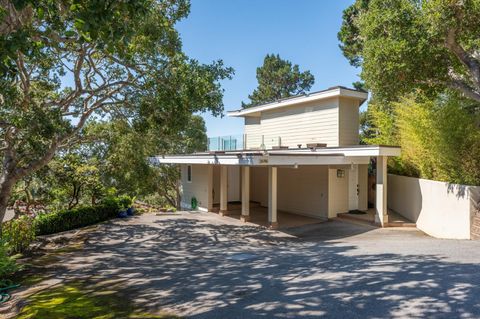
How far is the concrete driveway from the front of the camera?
5098mm

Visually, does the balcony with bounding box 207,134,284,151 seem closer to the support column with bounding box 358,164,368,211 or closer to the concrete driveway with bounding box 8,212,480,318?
the support column with bounding box 358,164,368,211

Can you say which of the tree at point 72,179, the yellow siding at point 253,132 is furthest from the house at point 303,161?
the tree at point 72,179

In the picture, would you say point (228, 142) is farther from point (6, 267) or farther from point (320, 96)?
point (6, 267)

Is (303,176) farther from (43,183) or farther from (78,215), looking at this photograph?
(43,183)

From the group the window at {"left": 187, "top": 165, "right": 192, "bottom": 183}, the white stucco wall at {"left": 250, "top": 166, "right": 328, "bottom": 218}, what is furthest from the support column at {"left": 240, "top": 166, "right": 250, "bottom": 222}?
the window at {"left": 187, "top": 165, "right": 192, "bottom": 183}

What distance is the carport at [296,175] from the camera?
12711 millimetres

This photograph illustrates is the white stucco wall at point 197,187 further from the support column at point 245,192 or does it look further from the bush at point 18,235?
the bush at point 18,235

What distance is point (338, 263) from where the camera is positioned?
7707 mm

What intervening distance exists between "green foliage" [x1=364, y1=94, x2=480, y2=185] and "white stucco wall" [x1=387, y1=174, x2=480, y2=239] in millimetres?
438

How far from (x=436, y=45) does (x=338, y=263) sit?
7140mm

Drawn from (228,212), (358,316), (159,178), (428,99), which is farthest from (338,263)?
(159,178)

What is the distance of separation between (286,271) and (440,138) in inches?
283

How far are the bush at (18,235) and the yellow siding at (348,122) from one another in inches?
509

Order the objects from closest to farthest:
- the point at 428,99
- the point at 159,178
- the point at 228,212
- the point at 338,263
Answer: the point at 338,263 → the point at 428,99 → the point at 228,212 → the point at 159,178
